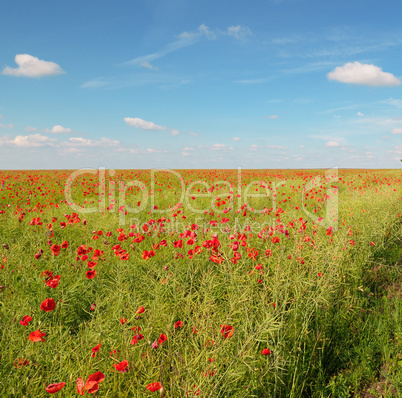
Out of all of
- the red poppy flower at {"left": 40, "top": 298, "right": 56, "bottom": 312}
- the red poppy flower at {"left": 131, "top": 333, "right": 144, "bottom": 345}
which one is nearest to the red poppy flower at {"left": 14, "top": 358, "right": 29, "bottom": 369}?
the red poppy flower at {"left": 40, "top": 298, "right": 56, "bottom": 312}

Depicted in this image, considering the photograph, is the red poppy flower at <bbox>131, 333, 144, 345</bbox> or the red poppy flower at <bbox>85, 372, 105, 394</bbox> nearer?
the red poppy flower at <bbox>85, 372, 105, 394</bbox>

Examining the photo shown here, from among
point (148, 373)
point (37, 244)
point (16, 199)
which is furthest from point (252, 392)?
point (16, 199)

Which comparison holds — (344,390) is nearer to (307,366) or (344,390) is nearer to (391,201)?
(307,366)

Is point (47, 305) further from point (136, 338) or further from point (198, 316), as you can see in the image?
point (198, 316)

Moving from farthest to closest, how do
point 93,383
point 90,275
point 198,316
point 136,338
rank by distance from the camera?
point 90,275 → point 198,316 → point 136,338 → point 93,383

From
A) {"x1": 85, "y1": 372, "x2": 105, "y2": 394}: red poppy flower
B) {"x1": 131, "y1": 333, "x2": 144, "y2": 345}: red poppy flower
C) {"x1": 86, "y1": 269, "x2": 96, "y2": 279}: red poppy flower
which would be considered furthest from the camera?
{"x1": 86, "y1": 269, "x2": 96, "y2": 279}: red poppy flower

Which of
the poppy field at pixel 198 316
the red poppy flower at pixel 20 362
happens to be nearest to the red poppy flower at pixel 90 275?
the poppy field at pixel 198 316

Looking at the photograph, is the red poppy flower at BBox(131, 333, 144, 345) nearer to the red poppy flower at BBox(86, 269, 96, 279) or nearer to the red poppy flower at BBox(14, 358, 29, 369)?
the red poppy flower at BBox(14, 358, 29, 369)

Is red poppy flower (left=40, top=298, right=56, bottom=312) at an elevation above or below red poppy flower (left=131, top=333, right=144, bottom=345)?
above

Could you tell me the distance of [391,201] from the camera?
23.9ft

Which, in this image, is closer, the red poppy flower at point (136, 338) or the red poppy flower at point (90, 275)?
the red poppy flower at point (136, 338)

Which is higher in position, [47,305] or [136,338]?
[47,305]

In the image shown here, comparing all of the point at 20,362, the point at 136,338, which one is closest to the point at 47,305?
the point at 20,362

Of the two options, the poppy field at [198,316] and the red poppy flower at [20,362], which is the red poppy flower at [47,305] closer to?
the poppy field at [198,316]
